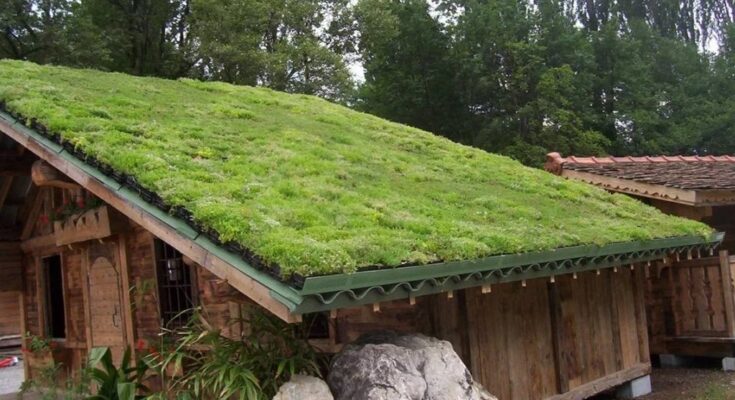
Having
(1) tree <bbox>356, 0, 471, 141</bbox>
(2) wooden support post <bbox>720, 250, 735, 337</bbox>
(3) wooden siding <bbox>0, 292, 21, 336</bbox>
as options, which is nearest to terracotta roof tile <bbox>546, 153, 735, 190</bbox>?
(2) wooden support post <bbox>720, 250, 735, 337</bbox>

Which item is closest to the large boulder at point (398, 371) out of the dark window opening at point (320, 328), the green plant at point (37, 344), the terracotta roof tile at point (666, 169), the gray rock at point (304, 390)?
the gray rock at point (304, 390)

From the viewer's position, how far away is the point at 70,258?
30.0ft

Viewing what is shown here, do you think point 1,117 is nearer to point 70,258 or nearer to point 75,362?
point 70,258

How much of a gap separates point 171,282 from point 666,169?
30.3 feet

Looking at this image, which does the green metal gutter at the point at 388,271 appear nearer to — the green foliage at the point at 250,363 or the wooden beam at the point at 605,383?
the green foliage at the point at 250,363

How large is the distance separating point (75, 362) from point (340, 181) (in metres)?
4.79

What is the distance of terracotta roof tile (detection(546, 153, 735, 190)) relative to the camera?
11.1m

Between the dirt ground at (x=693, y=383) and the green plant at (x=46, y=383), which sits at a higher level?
the green plant at (x=46, y=383)

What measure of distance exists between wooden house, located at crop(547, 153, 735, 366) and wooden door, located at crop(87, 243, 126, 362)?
7322 millimetres

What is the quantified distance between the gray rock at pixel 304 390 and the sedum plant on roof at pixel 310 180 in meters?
0.86

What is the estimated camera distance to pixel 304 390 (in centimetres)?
459

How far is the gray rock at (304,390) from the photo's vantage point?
14.9 ft

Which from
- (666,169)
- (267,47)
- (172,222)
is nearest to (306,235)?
(172,222)

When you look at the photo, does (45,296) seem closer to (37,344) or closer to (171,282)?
→ (37,344)
